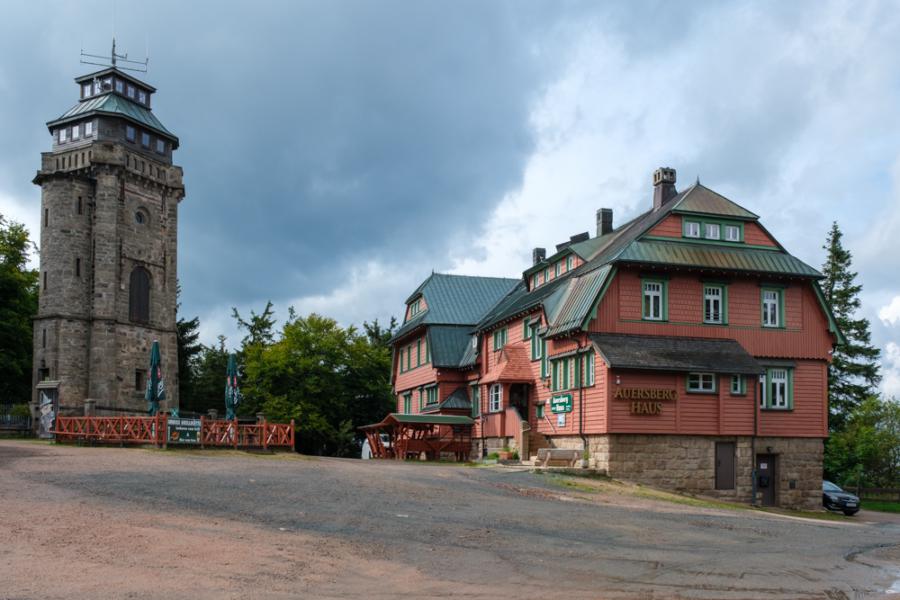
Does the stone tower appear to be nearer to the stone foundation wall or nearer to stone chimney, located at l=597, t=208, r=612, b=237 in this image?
stone chimney, located at l=597, t=208, r=612, b=237

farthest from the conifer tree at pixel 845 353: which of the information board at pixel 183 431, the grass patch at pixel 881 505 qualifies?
the information board at pixel 183 431

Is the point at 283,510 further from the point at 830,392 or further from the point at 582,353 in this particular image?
the point at 830,392

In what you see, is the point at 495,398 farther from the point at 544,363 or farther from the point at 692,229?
the point at 692,229

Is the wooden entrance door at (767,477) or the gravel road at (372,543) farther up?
the gravel road at (372,543)

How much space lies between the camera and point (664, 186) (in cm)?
4156

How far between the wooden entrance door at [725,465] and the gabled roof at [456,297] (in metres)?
20.5

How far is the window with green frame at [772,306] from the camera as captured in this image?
36781mm

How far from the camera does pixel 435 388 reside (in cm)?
5134

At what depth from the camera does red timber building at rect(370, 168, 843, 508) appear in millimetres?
33125

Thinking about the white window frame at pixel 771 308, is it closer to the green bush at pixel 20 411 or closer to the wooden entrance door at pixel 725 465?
the wooden entrance door at pixel 725 465

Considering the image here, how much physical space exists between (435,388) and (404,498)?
30519 millimetres

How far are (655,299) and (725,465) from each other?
6.54 m

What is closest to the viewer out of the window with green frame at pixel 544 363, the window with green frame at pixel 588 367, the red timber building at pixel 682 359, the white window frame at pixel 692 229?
the red timber building at pixel 682 359

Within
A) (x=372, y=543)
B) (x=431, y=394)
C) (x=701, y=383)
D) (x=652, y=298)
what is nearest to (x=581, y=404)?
(x=701, y=383)
